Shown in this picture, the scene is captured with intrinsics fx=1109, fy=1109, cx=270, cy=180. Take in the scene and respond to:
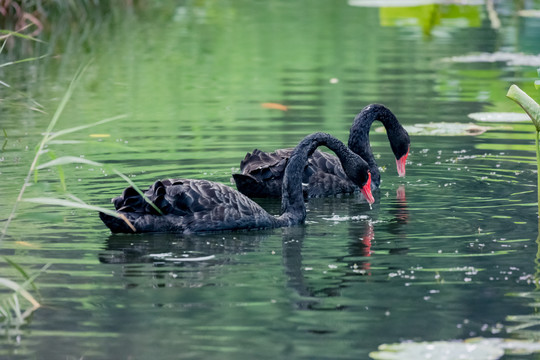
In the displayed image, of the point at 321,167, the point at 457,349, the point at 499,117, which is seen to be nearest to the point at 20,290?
the point at 457,349

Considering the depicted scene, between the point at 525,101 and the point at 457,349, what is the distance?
80.4 inches

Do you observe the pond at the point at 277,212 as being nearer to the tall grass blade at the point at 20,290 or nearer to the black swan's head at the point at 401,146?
the tall grass blade at the point at 20,290

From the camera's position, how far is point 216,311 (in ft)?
16.1

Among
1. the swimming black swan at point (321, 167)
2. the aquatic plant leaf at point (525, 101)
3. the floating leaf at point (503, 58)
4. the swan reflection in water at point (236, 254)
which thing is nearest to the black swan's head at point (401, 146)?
the swimming black swan at point (321, 167)

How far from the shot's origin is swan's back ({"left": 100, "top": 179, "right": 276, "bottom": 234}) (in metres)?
6.46

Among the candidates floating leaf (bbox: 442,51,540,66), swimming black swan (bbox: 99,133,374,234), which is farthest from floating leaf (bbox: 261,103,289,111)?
swimming black swan (bbox: 99,133,374,234)

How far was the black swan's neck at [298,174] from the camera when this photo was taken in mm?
6969

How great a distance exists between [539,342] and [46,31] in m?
15.5

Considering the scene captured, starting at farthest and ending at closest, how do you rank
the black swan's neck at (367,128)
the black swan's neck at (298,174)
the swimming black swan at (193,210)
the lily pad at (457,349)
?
the black swan's neck at (367,128), the black swan's neck at (298,174), the swimming black swan at (193,210), the lily pad at (457,349)

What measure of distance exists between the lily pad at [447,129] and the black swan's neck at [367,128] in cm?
103

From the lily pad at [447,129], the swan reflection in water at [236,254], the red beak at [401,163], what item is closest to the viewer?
the swan reflection in water at [236,254]

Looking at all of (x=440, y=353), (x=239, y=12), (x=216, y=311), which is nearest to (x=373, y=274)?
(x=216, y=311)

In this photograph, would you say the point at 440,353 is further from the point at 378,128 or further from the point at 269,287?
the point at 378,128

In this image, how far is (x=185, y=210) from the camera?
6.55 metres
